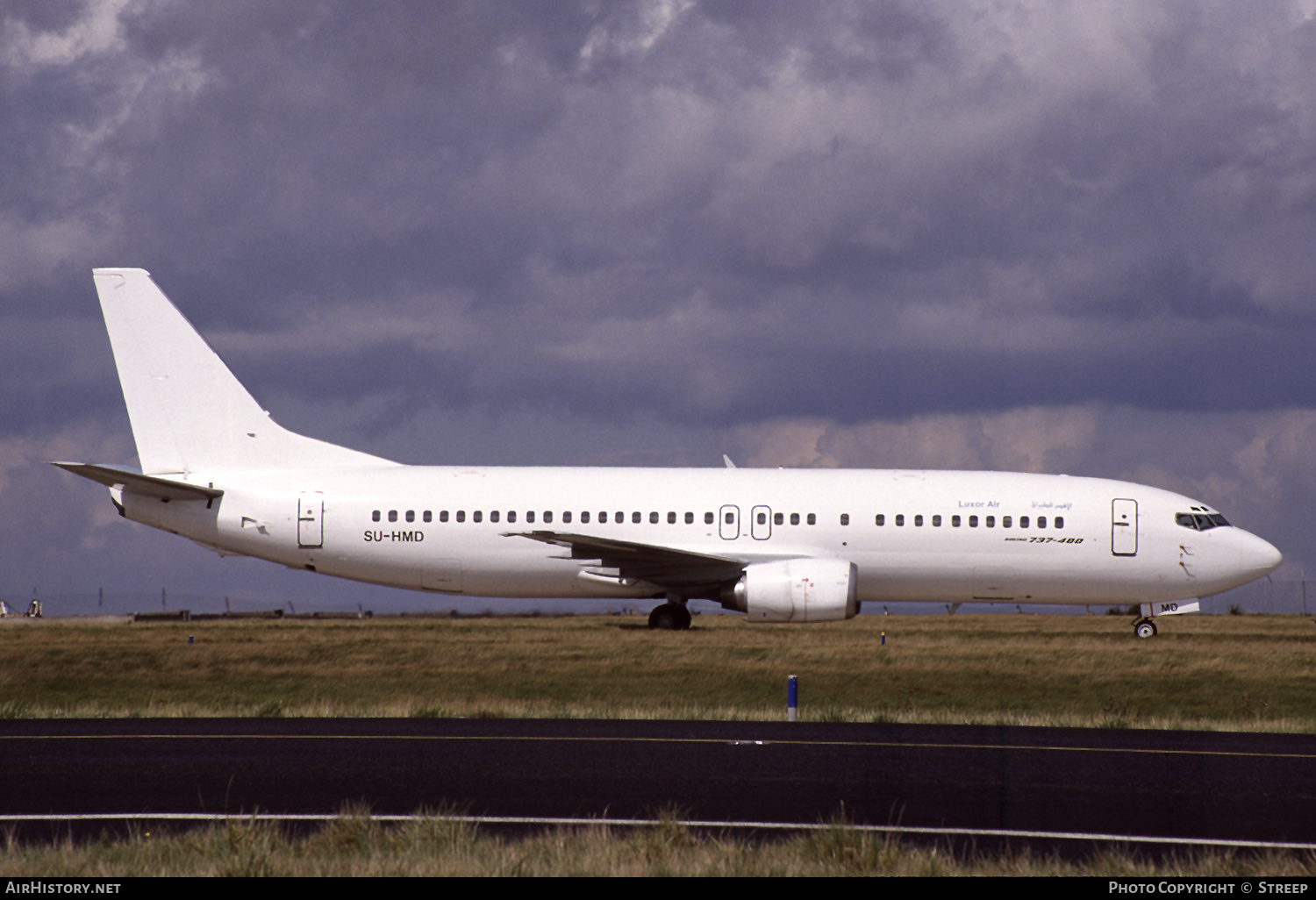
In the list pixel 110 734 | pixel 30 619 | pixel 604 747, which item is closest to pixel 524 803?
pixel 604 747

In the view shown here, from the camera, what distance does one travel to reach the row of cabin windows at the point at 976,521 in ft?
114

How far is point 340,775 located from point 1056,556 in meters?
25.5

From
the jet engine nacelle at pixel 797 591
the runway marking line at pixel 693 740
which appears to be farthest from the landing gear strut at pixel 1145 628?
the runway marking line at pixel 693 740

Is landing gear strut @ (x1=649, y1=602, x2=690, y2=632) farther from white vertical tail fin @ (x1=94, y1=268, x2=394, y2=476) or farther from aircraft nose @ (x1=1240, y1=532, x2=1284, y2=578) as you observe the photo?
aircraft nose @ (x1=1240, y1=532, x2=1284, y2=578)

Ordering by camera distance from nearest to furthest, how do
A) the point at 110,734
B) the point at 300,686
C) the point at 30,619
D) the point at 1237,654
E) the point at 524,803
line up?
the point at 524,803 < the point at 110,734 < the point at 300,686 < the point at 1237,654 < the point at 30,619

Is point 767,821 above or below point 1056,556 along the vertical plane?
below

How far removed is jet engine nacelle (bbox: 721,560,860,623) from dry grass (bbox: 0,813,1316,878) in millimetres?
23151

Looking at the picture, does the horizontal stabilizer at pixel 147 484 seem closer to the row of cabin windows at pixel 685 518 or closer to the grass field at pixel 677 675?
the grass field at pixel 677 675

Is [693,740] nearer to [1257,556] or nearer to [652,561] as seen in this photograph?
[652,561]

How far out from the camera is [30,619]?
57094mm

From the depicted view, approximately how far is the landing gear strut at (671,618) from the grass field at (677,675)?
1.87ft

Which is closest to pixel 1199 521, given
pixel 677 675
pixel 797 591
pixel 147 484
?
pixel 797 591
